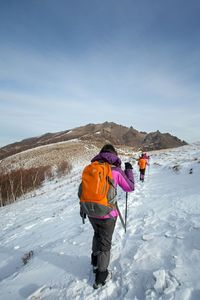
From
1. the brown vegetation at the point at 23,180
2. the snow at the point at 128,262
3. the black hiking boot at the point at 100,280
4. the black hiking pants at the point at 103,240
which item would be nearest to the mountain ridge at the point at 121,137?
the brown vegetation at the point at 23,180

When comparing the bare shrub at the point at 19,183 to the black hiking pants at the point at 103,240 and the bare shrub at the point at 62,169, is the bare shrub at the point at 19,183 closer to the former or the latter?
the bare shrub at the point at 62,169

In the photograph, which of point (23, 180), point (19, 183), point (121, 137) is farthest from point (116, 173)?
point (121, 137)

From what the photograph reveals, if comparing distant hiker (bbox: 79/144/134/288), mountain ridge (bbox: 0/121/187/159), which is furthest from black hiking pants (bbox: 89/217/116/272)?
mountain ridge (bbox: 0/121/187/159)

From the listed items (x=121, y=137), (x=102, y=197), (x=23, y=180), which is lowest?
(x=23, y=180)

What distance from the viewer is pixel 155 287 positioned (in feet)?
12.3

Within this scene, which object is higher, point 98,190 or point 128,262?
point 98,190

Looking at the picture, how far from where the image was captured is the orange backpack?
13.1ft

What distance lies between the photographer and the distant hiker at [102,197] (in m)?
4.00

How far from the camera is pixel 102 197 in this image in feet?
13.1

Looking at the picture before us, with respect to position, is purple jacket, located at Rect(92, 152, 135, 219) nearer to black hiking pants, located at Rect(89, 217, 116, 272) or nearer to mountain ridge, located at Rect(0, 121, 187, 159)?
black hiking pants, located at Rect(89, 217, 116, 272)

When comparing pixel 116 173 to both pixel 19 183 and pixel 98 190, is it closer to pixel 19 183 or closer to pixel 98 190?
pixel 98 190

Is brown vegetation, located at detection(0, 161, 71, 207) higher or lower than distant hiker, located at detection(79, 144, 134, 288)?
lower

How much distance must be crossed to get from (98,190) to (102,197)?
0.15 m

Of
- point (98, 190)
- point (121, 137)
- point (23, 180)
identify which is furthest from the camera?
point (121, 137)
